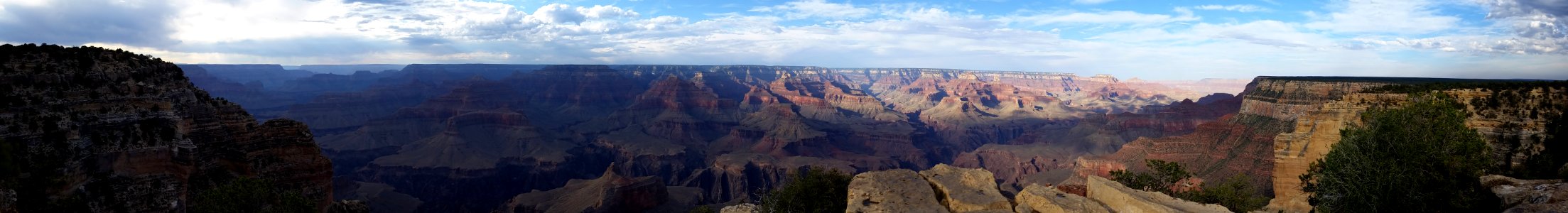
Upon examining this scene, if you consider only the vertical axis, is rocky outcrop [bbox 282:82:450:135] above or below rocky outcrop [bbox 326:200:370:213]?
below

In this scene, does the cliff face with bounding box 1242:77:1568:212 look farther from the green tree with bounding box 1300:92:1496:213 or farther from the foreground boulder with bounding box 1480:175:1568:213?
the foreground boulder with bounding box 1480:175:1568:213

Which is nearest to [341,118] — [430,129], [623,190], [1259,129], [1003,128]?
[430,129]

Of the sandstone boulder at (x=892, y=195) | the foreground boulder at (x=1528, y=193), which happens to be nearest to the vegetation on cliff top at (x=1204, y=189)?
the foreground boulder at (x=1528, y=193)

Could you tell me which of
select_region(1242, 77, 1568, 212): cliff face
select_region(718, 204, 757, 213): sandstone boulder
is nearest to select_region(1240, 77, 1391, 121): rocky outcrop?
select_region(1242, 77, 1568, 212): cliff face

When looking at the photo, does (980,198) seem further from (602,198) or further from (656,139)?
(656,139)

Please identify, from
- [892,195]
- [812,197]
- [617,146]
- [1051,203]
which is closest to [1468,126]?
[1051,203]

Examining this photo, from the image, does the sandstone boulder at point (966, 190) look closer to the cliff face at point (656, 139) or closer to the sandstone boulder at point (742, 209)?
the sandstone boulder at point (742, 209)

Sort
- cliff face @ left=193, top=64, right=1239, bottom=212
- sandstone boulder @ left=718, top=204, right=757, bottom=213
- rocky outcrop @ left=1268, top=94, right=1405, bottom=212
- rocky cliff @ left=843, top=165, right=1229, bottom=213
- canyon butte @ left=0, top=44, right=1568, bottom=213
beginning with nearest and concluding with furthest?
rocky cliff @ left=843, top=165, right=1229, bottom=213, canyon butte @ left=0, top=44, right=1568, bottom=213, sandstone boulder @ left=718, top=204, right=757, bottom=213, rocky outcrop @ left=1268, top=94, right=1405, bottom=212, cliff face @ left=193, top=64, right=1239, bottom=212

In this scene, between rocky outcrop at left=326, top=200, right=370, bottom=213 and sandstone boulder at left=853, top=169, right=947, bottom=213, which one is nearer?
sandstone boulder at left=853, top=169, right=947, bottom=213

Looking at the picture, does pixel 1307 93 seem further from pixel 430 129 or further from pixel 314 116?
pixel 314 116
